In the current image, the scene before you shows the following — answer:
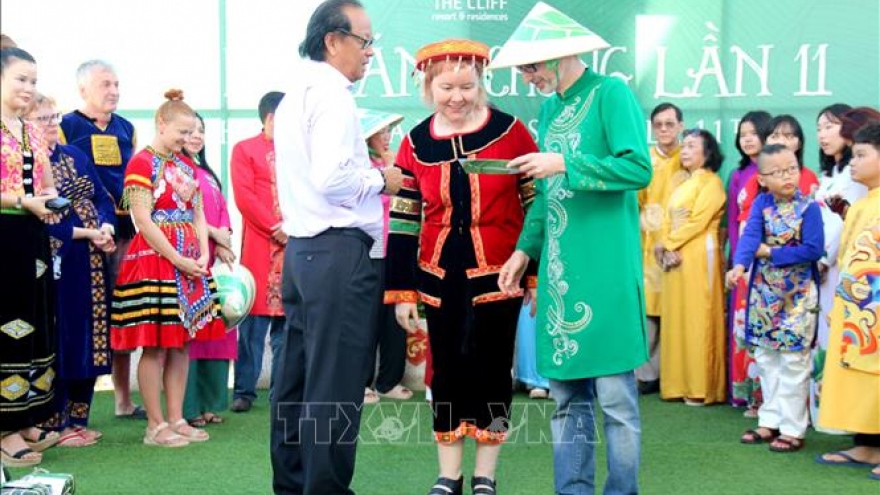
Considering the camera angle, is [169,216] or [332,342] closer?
[332,342]

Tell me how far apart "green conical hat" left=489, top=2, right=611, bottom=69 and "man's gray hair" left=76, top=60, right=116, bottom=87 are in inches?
100

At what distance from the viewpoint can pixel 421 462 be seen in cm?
450

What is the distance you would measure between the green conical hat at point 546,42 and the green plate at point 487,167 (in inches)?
11.8

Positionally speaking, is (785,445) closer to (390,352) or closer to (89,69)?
(390,352)

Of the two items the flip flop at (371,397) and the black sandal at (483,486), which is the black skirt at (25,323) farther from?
the flip flop at (371,397)

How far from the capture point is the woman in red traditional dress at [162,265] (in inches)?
182

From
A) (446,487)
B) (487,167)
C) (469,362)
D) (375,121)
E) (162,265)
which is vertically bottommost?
(446,487)

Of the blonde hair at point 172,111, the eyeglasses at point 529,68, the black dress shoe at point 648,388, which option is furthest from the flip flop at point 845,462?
the blonde hair at point 172,111

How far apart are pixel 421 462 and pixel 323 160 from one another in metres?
1.77

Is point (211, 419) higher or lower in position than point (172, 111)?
lower

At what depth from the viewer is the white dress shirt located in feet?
10.4

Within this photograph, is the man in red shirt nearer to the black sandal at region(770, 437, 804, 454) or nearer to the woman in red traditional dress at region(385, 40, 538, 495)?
the woman in red traditional dress at region(385, 40, 538, 495)

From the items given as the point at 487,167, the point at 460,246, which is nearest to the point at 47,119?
the point at 460,246

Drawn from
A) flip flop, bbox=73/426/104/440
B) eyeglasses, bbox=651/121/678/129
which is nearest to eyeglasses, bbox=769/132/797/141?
eyeglasses, bbox=651/121/678/129
